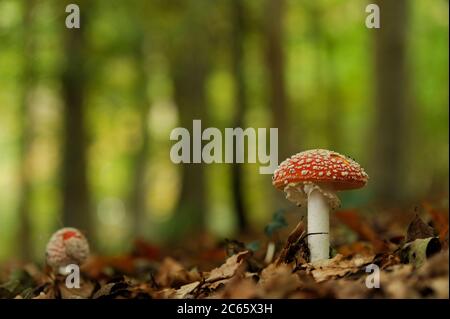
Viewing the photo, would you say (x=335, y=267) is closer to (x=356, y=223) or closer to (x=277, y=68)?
(x=356, y=223)

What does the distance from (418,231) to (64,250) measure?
5.66 feet

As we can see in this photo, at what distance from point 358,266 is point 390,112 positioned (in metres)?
5.65

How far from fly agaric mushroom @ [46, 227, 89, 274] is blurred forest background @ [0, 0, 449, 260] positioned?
14cm

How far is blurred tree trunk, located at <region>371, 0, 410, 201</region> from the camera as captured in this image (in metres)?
7.30

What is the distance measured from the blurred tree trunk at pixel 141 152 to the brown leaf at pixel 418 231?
10.4 meters

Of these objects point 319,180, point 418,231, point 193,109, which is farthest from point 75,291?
point 193,109

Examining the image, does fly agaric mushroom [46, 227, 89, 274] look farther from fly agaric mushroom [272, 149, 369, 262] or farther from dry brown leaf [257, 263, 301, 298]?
dry brown leaf [257, 263, 301, 298]

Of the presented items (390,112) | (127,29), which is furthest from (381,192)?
(127,29)

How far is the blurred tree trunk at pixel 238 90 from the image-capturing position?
35.1 ft

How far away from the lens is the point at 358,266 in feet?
6.91

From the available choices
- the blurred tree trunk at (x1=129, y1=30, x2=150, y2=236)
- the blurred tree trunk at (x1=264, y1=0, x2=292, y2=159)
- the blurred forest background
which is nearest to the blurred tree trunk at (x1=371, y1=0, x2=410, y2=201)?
the blurred forest background

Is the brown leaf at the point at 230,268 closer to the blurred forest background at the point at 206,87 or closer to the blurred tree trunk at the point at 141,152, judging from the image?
the blurred forest background at the point at 206,87

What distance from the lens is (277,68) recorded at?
8.84 meters
